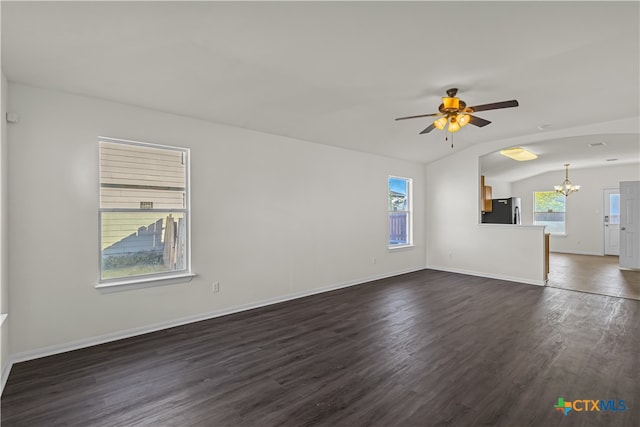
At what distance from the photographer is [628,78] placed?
3.36 m

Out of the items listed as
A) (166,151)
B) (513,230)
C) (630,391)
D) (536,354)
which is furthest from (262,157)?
(513,230)

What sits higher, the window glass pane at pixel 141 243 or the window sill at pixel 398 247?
the window glass pane at pixel 141 243

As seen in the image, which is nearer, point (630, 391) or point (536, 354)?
point (630, 391)

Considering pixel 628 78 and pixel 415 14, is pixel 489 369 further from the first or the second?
pixel 628 78

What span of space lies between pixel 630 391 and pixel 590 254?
9418 millimetres

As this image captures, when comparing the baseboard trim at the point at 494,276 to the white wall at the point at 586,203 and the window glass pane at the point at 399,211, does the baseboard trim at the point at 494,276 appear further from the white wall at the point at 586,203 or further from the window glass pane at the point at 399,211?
the white wall at the point at 586,203

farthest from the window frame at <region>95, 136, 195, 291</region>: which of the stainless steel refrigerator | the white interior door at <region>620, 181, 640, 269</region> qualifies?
the white interior door at <region>620, 181, 640, 269</region>

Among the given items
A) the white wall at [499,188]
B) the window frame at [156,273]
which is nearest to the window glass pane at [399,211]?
the window frame at [156,273]

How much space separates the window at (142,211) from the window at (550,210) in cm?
1140

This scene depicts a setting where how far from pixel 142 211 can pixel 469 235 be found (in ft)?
19.6

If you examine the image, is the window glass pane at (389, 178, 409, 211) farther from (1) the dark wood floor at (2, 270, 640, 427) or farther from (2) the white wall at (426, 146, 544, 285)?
(1) the dark wood floor at (2, 270, 640, 427)

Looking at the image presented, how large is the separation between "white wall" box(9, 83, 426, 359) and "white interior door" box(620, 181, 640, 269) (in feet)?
19.1

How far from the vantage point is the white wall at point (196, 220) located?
113 inches

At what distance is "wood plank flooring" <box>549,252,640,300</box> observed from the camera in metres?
5.27
